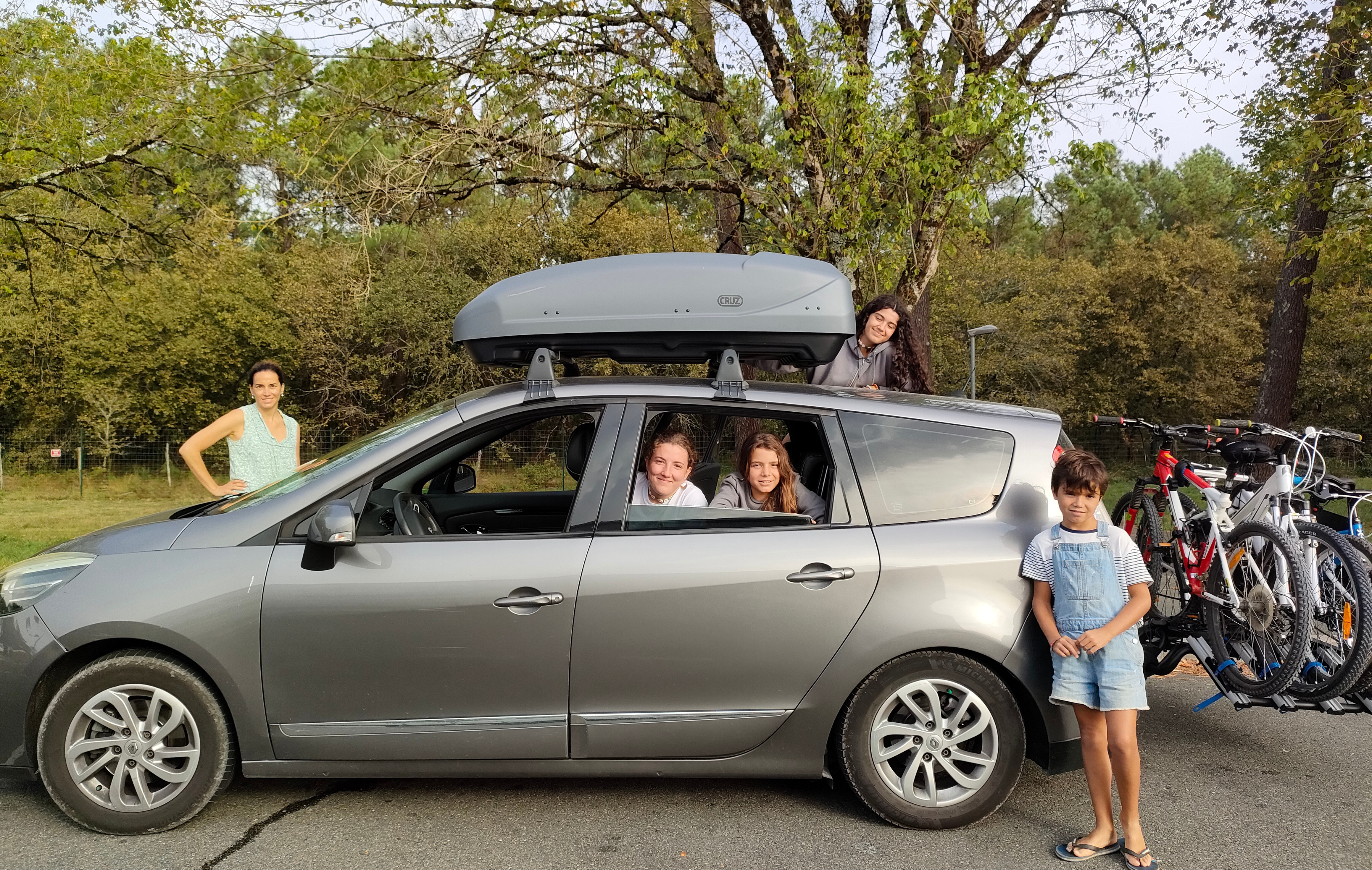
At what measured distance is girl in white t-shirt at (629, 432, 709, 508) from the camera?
3.77 metres

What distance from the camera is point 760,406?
11.9 feet

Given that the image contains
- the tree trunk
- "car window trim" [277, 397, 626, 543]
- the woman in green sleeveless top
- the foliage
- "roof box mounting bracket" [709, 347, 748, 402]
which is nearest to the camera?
"car window trim" [277, 397, 626, 543]

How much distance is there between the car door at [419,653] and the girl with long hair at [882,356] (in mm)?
2589

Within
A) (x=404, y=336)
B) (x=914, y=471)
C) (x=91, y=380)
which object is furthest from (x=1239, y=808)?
(x=91, y=380)

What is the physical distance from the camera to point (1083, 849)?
10.6 feet

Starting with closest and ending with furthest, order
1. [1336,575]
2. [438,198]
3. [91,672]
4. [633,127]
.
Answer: [91,672]
[1336,575]
[633,127]
[438,198]

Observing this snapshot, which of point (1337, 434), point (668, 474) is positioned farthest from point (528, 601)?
point (1337, 434)

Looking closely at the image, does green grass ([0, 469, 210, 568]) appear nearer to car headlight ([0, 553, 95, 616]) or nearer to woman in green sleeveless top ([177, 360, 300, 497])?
woman in green sleeveless top ([177, 360, 300, 497])

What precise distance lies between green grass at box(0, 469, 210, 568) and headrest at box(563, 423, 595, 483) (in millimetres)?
11319

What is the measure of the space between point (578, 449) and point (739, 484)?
69cm

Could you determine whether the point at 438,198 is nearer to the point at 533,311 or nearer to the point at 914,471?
the point at 533,311

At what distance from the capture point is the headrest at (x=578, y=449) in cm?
382

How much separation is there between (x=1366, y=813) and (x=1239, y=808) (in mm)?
460

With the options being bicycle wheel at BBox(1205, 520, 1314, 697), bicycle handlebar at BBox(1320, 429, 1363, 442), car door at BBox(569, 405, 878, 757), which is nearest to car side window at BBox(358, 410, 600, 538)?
car door at BBox(569, 405, 878, 757)
